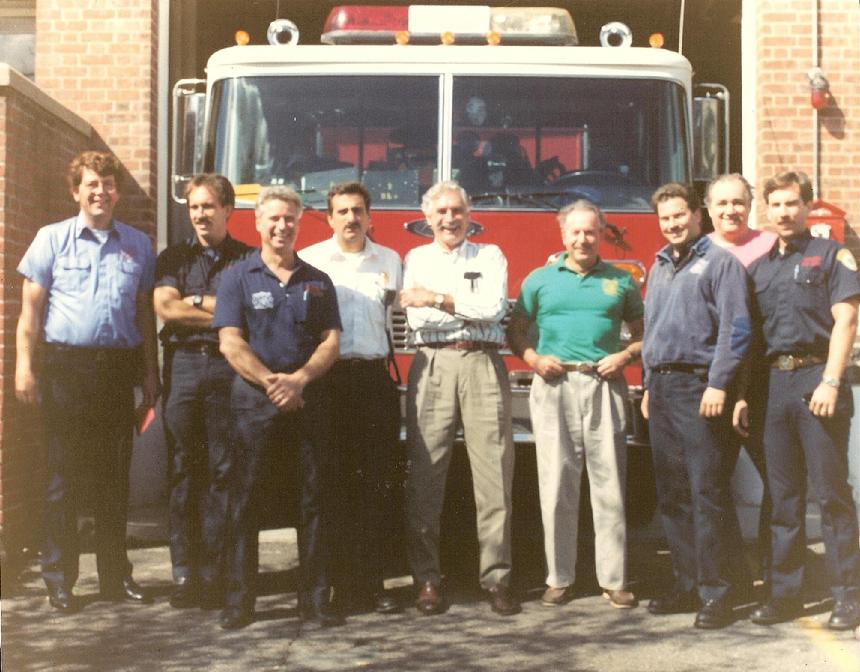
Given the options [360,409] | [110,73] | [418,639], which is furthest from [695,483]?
[110,73]

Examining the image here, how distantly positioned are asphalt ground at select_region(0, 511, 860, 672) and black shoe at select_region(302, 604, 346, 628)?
0.05 meters

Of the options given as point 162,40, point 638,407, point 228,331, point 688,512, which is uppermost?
point 162,40

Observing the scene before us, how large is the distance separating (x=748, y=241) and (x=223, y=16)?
8.49 m

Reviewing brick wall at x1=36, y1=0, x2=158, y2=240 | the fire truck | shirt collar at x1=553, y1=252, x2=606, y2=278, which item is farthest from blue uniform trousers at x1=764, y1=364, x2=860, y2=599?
brick wall at x1=36, y1=0, x2=158, y2=240

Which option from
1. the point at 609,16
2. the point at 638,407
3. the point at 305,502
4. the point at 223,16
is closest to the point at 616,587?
the point at 638,407

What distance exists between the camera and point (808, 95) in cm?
927

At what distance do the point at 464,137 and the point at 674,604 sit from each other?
8.82 feet

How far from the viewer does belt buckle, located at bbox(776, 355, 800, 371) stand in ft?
17.9

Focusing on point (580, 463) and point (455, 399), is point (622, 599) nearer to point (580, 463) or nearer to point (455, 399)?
point (580, 463)

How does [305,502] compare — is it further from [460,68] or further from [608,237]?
[460,68]

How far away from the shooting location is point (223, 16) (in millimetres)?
12930

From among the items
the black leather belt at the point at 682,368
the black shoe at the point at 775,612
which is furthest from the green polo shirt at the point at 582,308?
the black shoe at the point at 775,612

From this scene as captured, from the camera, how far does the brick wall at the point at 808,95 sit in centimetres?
923

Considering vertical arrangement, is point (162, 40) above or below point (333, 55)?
above
